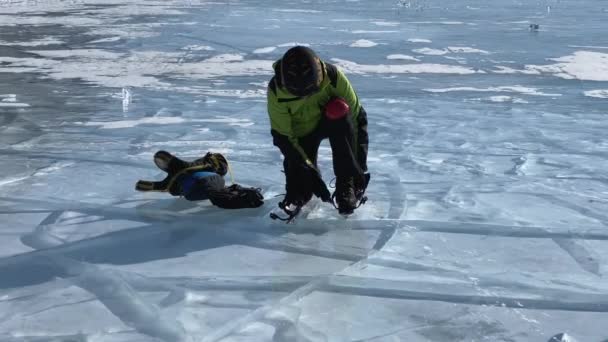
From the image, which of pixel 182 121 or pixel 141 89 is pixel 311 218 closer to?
pixel 182 121

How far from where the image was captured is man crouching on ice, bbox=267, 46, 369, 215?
4273mm

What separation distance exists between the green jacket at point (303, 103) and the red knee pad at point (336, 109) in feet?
0.21

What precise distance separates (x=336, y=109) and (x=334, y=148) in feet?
0.84

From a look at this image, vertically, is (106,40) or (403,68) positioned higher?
(106,40)

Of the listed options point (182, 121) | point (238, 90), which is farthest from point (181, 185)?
point (238, 90)

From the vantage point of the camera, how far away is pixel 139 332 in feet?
→ 9.62

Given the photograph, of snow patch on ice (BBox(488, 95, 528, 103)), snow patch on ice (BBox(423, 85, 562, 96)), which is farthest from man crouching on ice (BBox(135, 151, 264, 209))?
snow patch on ice (BBox(423, 85, 562, 96))

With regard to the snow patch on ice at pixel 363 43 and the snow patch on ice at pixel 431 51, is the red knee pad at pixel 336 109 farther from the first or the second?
the snow patch on ice at pixel 363 43

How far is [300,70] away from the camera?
161 inches

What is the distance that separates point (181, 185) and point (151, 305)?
164 cm

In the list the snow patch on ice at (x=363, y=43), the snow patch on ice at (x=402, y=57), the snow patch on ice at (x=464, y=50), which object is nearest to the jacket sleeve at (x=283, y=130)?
the snow patch on ice at (x=402, y=57)

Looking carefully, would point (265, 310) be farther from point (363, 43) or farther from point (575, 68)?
point (363, 43)

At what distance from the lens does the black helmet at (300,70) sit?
160 inches

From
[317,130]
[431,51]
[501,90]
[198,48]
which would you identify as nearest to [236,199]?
[317,130]
